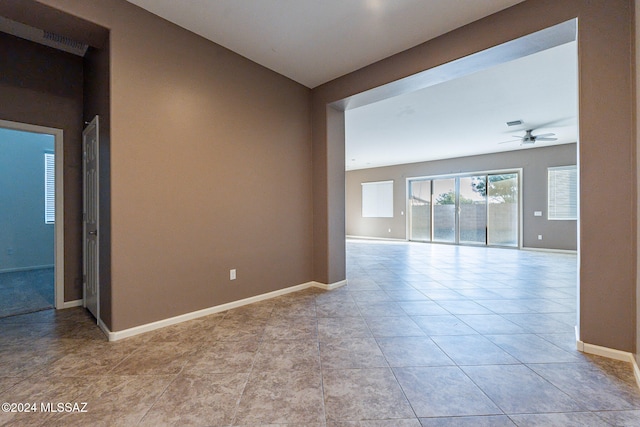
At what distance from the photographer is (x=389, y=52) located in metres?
2.96

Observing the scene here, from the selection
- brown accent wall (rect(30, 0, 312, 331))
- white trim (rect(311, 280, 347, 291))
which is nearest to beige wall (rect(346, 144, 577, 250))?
white trim (rect(311, 280, 347, 291))

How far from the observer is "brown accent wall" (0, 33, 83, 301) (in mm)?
2715

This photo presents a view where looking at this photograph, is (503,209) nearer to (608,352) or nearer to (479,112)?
(479,112)

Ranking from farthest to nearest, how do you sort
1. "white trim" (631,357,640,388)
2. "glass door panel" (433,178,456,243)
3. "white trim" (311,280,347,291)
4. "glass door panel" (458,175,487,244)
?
1. "glass door panel" (433,178,456,243)
2. "glass door panel" (458,175,487,244)
3. "white trim" (311,280,347,291)
4. "white trim" (631,357,640,388)

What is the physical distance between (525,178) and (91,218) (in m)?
9.43

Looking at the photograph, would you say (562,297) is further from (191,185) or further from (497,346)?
(191,185)

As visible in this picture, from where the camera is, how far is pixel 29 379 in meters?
1.69

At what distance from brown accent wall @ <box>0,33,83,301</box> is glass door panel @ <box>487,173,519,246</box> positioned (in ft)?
30.8

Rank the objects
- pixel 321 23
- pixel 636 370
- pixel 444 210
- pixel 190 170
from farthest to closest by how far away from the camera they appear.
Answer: pixel 444 210
pixel 190 170
pixel 321 23
pixel 636 370

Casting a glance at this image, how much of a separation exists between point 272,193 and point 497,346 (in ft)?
8.92

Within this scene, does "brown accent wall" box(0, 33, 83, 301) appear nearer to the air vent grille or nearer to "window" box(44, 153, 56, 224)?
the air vent grille

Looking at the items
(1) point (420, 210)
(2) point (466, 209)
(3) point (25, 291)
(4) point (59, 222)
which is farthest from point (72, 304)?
(2) point (466, 209)

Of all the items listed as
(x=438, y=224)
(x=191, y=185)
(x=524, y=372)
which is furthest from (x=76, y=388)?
(x=438, y=224)

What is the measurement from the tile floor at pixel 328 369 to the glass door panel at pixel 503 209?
17.7 ft
